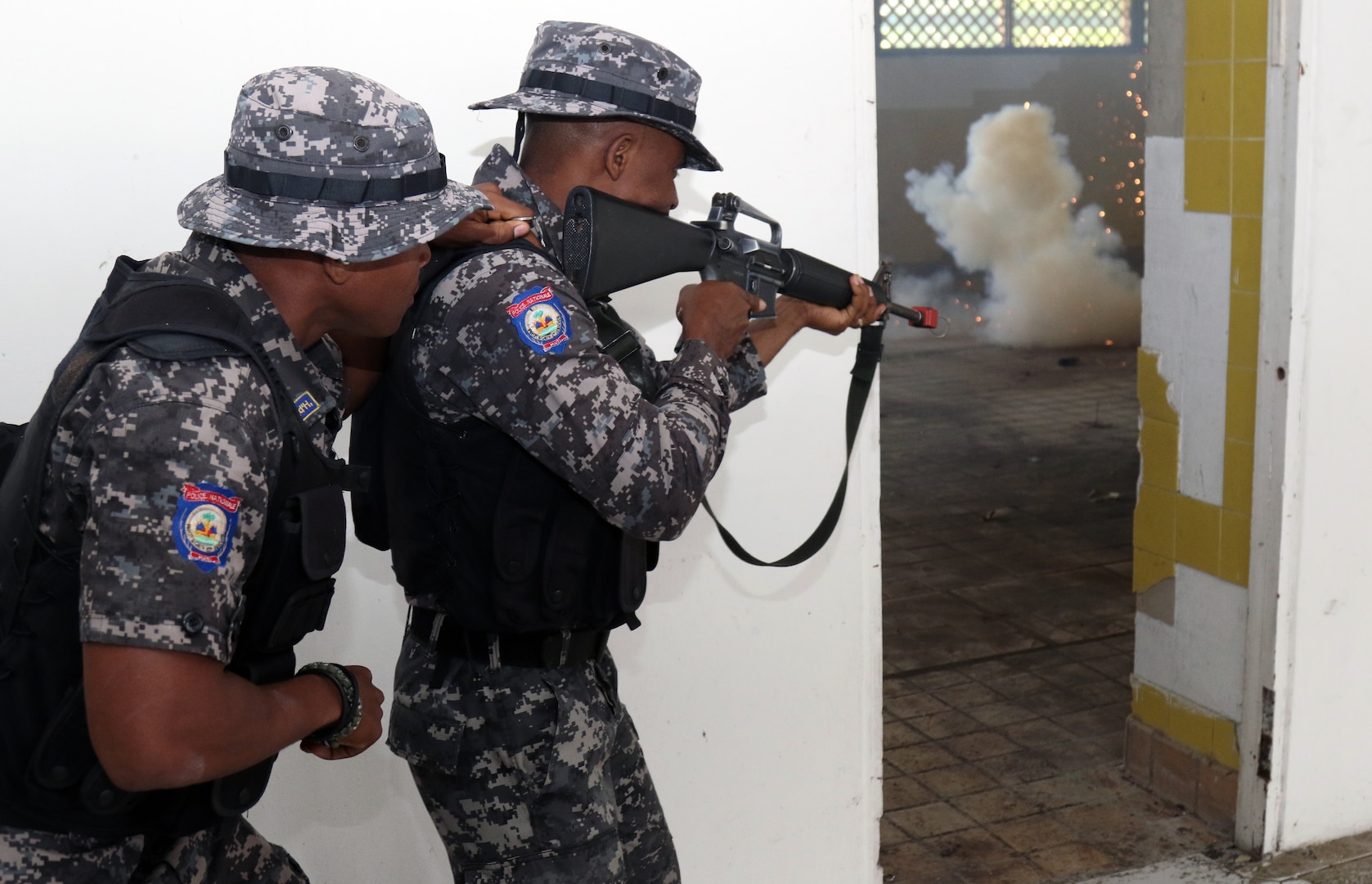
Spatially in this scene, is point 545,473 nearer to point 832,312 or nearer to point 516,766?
point 516,766

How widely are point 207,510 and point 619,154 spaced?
857mm

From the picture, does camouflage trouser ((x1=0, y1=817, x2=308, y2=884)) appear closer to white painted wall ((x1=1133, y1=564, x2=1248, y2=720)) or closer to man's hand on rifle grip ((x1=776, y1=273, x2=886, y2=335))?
man's hand on rifle grip ((x1=776, y1=273, x2=886, y2=335))

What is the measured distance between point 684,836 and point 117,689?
165cm

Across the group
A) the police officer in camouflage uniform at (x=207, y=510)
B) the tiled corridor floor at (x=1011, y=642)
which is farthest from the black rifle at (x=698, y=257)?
the tiled corridor floor at (x=1011, y=642)

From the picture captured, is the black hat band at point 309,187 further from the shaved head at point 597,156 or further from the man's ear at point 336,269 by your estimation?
the shaved head at point 597,156

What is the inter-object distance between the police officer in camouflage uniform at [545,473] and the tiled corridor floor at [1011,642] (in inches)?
57.4

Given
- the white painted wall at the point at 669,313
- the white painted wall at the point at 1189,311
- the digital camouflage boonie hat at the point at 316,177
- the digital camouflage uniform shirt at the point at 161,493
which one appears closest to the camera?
the digital camouflage uniform shirt at the point at 161,493

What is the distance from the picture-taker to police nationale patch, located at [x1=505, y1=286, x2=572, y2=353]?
1693mm

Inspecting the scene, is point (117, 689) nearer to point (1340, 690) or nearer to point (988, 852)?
point (988, 852)

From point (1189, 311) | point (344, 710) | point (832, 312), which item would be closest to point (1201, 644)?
point (1189, 311)

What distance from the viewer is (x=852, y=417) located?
2.60 m

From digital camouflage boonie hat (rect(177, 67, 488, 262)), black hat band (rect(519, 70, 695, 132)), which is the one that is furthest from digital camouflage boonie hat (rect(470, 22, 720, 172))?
digital camouflage boonie hat (rect(177, 67, 488, 262))

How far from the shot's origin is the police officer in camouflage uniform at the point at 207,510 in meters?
1.32

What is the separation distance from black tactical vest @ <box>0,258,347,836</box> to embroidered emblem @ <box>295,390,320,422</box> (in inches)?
1.3
